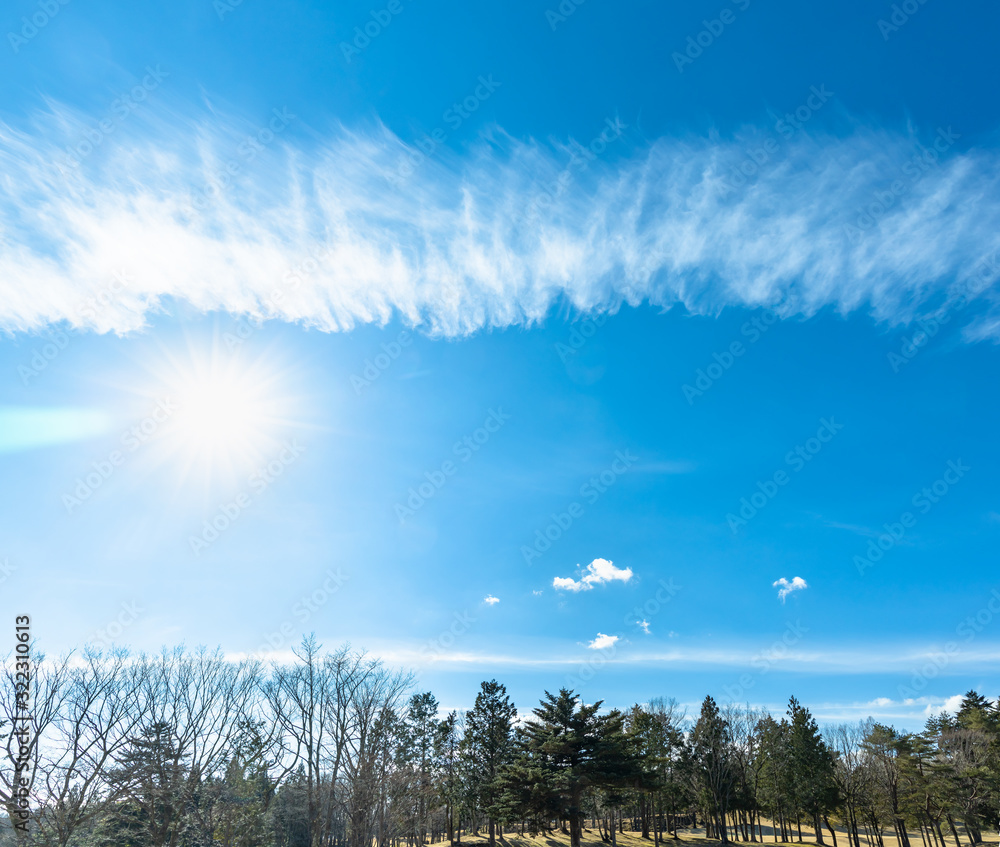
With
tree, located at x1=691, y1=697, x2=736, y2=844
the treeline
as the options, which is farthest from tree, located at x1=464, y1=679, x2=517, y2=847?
tree, located at x1=691, y1=697, x2=736, y2=844

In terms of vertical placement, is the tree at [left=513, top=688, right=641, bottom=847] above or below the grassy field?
above

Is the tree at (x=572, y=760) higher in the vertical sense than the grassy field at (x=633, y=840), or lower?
higher

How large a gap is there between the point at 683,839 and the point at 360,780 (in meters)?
41.3

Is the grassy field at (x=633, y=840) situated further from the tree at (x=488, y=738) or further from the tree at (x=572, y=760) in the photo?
the tree at (x=572, y=760)

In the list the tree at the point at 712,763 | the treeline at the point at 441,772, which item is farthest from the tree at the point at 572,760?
the tree at the point at 712,763

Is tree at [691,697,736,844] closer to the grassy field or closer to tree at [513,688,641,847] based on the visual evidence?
the grassy field

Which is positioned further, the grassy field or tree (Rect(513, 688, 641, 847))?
the grassy field

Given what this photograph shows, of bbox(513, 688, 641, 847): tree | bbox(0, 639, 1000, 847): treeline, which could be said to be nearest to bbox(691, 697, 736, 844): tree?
bbox(0, 639, 1000, 847): treeline

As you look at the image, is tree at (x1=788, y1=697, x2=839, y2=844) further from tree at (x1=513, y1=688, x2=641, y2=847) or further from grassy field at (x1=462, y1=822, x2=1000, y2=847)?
tree at (x1=513, y1=688, x2=641, y2=847)

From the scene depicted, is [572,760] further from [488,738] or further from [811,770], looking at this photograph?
[811,770]

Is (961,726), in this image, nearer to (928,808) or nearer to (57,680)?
(928,808)

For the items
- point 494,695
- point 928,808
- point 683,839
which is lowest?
point 683,839

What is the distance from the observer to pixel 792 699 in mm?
58062

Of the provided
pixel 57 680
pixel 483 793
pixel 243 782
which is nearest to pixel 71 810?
pixel 57 680
